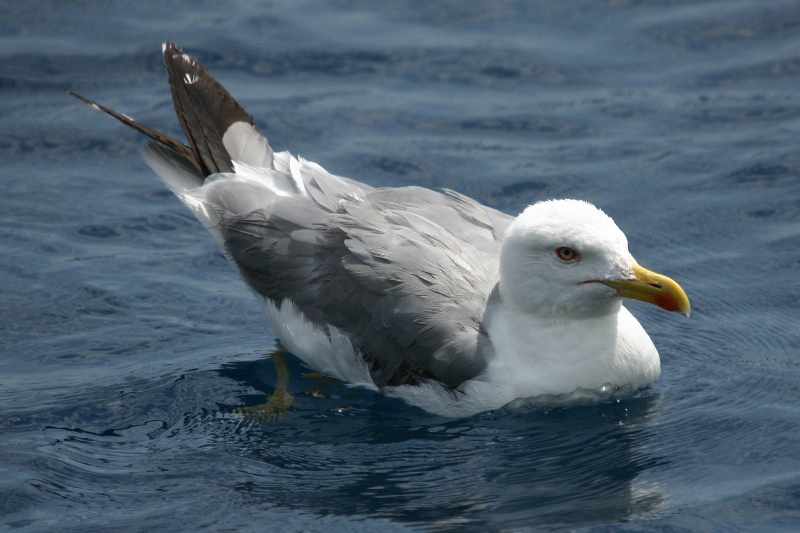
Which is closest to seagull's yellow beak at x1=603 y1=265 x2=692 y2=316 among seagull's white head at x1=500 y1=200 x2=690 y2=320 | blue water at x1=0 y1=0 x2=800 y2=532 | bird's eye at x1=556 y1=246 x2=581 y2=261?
seagull's white head at x1=500 y1=200 x2=690 y2=320

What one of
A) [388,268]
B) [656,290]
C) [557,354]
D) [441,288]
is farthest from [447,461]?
[656,290]

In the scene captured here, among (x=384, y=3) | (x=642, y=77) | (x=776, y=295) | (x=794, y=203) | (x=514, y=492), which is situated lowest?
(x=514, y=492)

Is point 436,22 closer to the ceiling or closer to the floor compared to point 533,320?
closer to the ceiling

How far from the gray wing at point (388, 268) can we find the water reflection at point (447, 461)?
14.1 inches

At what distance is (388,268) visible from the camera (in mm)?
6844

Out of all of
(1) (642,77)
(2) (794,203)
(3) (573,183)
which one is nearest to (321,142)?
(3) (573,183)

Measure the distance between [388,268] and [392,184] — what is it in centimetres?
338

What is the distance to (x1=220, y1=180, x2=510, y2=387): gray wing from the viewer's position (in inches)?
264

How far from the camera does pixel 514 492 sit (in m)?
6.03

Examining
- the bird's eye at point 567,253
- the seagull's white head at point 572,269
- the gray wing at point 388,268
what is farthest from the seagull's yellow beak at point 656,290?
the gray wing at point 388,268

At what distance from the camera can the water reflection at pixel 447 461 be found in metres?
Result: 5.86

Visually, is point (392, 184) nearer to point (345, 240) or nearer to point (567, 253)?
point (345, 240)

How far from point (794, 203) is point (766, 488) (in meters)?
4.16

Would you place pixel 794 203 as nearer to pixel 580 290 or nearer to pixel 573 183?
pixel 573 183
